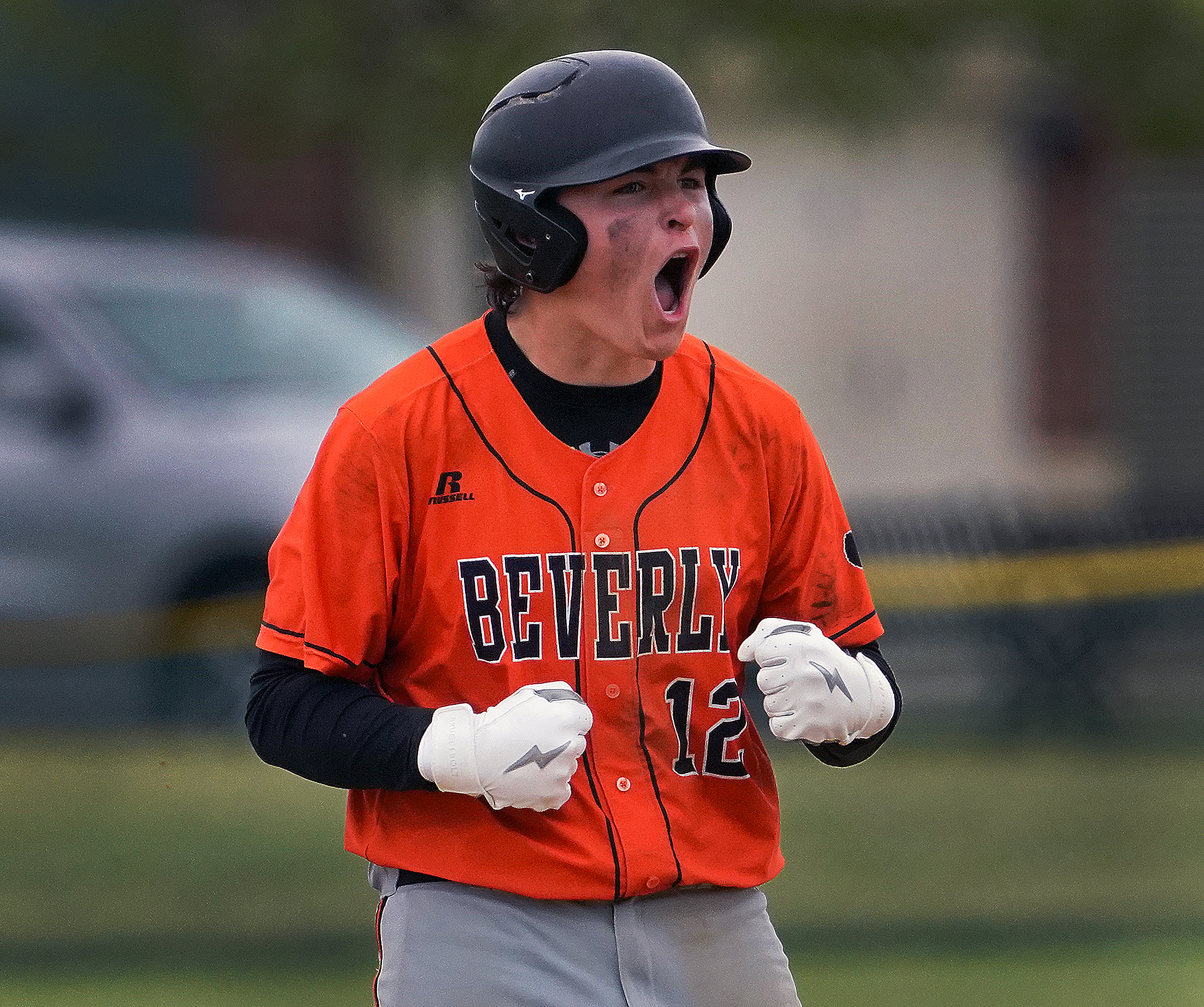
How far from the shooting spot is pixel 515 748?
2.50 metres

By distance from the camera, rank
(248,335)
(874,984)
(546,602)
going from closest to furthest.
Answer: (546,602) < (874,984) < (248,335)

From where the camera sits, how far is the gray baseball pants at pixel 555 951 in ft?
8.73

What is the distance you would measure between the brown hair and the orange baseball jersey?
0.12 m

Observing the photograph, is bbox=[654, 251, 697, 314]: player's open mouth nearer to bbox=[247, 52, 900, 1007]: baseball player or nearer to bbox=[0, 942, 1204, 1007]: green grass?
bbox=[247, 52, 900, 1007]: baseball player

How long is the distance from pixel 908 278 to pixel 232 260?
904 centimetres

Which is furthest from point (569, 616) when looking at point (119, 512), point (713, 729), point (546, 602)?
point (119, 512)

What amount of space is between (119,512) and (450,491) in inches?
202

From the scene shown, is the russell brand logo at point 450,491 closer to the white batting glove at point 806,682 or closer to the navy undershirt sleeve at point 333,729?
the navy undershirt sleeve at point 333,729

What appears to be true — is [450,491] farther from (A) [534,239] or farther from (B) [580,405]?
(A) [534,239]

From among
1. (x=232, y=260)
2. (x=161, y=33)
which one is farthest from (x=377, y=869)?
(x=161, y=33)

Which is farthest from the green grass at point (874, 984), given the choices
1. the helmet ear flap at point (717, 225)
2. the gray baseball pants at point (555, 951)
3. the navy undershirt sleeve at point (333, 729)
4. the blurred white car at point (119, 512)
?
the helmet ear flap at point (717, 225)

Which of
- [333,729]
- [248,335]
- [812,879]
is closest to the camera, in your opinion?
[333,729]

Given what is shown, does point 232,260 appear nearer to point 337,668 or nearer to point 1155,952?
point 1155,952

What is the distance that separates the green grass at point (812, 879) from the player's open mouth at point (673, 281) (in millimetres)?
2885
